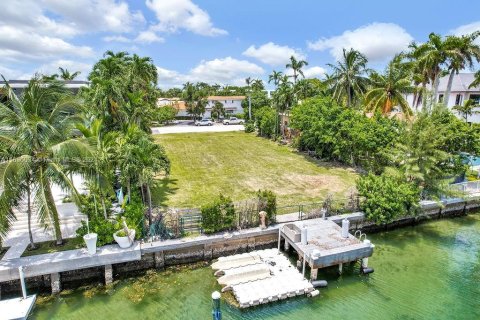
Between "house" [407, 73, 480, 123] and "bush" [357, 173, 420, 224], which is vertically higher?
"house" [407, 73, 480, 123]

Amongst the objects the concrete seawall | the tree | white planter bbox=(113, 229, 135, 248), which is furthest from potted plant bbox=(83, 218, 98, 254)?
the tree

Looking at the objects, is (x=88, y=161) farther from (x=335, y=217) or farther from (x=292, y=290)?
(x=335, y=217)

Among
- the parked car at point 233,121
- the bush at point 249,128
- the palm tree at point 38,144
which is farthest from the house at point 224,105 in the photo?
the palm tree at point 38,144

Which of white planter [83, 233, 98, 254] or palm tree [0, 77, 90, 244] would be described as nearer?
palm tree [0, 77, 90, 244]

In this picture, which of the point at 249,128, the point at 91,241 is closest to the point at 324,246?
the point at 91,241

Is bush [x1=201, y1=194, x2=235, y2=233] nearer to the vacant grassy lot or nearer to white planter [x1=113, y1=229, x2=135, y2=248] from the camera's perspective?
white planter [x1=113, y1=229, x2=135, y2=248]

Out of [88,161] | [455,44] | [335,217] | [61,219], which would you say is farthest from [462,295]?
[455,44]
